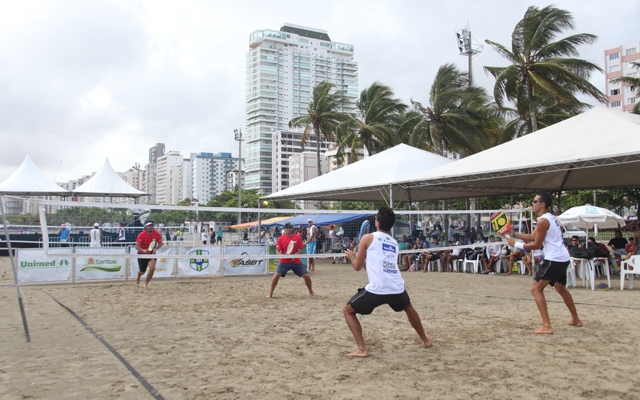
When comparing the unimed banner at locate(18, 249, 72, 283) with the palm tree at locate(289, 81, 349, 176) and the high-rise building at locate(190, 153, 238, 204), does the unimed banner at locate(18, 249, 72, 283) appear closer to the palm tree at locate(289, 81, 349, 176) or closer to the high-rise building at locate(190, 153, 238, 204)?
the palm tree at locate(289, 81, 349, 176)

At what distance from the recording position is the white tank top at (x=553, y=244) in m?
6.41

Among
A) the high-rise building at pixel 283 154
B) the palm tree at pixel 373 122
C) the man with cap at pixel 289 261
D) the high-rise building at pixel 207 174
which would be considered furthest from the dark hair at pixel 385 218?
→ the high-rise building at pixel 207 174

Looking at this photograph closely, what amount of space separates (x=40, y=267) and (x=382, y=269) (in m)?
11.3

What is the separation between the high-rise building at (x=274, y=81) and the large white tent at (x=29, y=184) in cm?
11024

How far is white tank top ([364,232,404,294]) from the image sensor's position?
16.8 feet

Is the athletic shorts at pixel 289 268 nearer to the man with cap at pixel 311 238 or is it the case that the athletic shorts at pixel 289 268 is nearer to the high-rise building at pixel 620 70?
the man with cap at pixel 311 238

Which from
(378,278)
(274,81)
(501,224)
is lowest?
(378,278)

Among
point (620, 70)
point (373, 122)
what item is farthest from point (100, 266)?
point (620, 70)

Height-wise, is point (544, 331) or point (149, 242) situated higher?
point (149, 242)

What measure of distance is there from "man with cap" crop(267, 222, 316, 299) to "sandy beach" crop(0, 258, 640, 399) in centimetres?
46

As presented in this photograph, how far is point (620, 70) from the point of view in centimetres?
8844

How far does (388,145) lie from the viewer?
31.8m

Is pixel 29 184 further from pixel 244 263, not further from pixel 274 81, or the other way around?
pixel 274 81

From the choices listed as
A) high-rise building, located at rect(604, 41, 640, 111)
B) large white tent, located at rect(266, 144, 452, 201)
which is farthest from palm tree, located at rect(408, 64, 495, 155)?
high-rise building, located at rect(604, 41, 640, 111)
